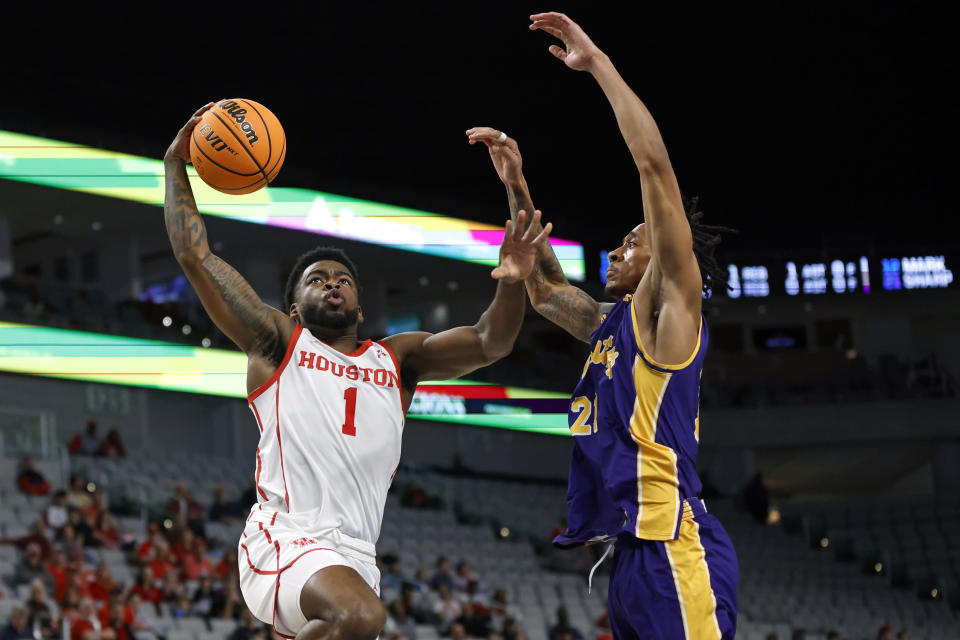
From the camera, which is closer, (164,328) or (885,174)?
(164,328)

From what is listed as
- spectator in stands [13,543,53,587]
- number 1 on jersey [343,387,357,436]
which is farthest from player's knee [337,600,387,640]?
spectator in stands [13,543,53,587]

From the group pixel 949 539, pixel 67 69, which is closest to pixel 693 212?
pixel 67 69

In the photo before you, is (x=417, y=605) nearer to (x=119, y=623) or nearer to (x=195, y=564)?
(x=195, y=564)

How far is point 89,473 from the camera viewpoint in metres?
15.1

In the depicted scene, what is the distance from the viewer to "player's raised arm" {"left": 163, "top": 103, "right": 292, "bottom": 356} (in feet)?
13.6

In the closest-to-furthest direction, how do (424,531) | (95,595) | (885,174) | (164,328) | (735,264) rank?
(95,595)
(424,531)
(164,328)
(885,174)
(735,264)

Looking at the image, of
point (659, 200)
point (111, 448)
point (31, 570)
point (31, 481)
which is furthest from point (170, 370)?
point (659, 200)

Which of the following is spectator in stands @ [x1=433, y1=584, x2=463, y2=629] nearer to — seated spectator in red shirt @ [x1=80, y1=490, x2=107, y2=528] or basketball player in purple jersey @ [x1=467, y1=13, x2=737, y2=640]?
seated spectator in red shirt @ [x1=80, y1=490, x2=107, y2=528]

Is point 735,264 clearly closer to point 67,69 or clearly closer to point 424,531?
point 424,531

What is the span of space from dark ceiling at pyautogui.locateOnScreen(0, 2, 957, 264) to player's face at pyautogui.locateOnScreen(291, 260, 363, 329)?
14.4 m

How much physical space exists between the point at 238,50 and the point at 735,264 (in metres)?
13.1

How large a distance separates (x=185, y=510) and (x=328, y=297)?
32.6ft

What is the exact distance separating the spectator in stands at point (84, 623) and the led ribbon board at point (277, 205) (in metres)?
10.7

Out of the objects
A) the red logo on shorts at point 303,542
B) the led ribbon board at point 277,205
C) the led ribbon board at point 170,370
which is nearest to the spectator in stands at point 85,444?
the led ribbon board at point 170,370
